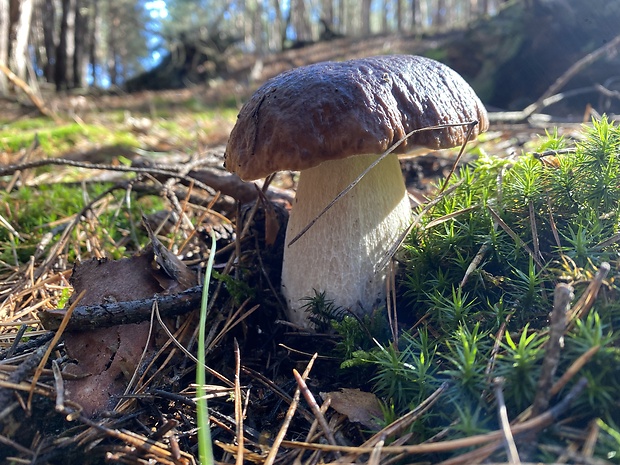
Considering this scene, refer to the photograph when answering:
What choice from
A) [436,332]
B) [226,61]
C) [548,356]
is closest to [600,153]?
[436,332]

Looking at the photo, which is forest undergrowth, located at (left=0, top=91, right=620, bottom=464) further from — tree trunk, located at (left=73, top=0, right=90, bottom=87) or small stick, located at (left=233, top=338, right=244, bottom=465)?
tree trunk, located at (left=73, top=0, right=90, bottom=87)

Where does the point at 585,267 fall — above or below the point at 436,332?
above

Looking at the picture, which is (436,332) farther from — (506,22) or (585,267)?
(506,22)

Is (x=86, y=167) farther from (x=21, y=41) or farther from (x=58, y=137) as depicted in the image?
(x=21, y=41)

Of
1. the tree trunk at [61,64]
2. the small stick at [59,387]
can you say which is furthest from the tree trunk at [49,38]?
the small stick at [59,387]

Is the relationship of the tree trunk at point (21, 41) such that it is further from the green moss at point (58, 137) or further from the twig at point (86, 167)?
the twig at point (86, 167)

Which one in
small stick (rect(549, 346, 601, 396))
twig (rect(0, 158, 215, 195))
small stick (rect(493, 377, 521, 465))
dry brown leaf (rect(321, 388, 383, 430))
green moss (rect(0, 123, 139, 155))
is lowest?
dry brown leaf (rect(321, 388, 383, 430))

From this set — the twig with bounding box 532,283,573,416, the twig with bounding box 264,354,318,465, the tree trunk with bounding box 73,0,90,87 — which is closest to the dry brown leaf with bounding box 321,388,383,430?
the twig with bounding box 264,354,318,465
